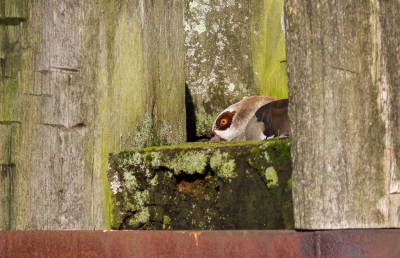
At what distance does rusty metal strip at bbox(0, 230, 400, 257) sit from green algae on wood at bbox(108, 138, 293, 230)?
202 millimetres

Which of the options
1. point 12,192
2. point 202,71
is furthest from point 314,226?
point 202,71

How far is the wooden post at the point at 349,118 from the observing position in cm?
101

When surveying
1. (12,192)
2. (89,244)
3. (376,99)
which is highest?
(376,99)

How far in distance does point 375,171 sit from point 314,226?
0.20 meters

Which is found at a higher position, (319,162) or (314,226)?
(319,162)

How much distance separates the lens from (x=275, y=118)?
67.7 inches

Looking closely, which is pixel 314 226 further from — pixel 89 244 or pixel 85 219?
pixel 85 219

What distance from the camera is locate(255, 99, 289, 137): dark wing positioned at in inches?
65.7

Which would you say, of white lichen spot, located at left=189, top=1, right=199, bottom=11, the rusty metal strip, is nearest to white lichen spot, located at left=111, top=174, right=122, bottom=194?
the rusty metal strip

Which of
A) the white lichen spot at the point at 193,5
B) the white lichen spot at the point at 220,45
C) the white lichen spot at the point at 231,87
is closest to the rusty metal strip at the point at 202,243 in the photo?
the white lichen spot at the point at 231,87

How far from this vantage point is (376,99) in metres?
1.03

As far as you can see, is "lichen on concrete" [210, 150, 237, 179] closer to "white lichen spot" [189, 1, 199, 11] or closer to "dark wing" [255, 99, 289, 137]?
"dark wing" [255, 99, 289, 137]

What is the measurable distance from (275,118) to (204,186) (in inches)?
18.3

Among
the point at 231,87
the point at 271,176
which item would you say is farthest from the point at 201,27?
the point at 271,176
